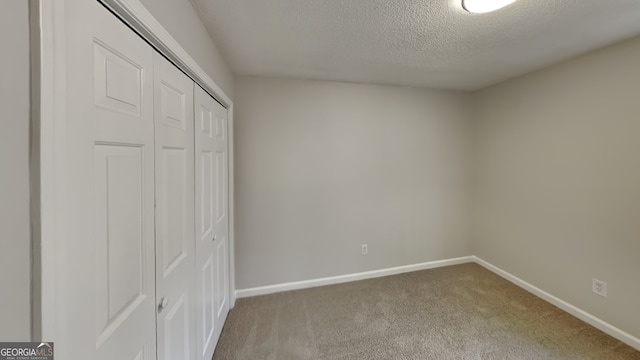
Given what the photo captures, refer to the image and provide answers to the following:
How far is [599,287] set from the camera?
1.90 meters

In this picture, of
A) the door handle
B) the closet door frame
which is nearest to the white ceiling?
the closet door frame

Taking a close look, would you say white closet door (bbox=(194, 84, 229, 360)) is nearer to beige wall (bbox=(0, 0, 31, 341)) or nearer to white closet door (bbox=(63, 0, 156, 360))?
white closet door (bbox=(63, 0, 156, 360))

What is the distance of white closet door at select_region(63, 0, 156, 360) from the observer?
1.80ft

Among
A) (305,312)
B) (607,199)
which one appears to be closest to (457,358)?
(305,312)

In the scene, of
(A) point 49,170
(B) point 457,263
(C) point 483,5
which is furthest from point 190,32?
(B) point 457,263

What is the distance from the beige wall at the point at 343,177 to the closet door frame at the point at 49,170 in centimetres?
189

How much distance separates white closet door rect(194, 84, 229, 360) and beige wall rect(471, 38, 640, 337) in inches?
124

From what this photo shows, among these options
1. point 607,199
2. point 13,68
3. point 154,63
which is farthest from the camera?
point 607,199

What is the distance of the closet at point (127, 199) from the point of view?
56 centimetres

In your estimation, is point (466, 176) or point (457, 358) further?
point (466, 176)

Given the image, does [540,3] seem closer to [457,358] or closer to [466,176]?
[466,176]

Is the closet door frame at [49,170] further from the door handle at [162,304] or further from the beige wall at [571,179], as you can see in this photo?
the beige wall at [571,179]

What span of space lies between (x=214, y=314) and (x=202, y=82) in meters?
1.70

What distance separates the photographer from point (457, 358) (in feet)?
5.38
